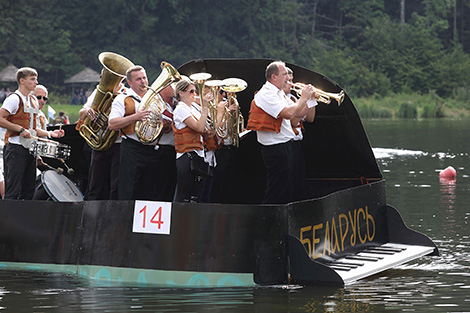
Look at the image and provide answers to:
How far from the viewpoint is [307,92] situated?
8953mm

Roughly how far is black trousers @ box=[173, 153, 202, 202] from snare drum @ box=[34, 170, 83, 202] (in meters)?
1.66

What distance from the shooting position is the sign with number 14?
827 centimetres

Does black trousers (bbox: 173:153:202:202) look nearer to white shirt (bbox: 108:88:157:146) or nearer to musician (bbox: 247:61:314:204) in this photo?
white shirt (bbox: 108:88:157:146)

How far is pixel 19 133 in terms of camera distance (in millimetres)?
9703

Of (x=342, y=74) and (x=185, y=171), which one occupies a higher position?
(x=342, y=74)

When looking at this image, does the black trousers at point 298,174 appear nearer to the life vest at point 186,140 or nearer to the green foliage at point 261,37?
the life vest at point 186,140

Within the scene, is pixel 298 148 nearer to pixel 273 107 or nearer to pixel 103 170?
pixel 273 107

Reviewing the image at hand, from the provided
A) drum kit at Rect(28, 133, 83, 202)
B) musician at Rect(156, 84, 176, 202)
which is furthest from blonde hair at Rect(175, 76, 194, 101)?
drum kit at Rect(28, 133, 83, 202)

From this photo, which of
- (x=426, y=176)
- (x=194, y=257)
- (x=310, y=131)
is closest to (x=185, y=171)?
(x=194, y=257)

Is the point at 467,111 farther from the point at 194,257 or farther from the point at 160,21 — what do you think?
the point at 194,257

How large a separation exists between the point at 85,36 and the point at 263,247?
67450 millimetres

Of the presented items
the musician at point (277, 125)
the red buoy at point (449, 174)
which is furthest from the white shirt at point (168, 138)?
the red buoy at point (449, 174)

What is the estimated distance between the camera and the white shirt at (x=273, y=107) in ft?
29.6

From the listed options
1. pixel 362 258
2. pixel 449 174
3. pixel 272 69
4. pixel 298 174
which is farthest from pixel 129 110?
pixel 449 174
